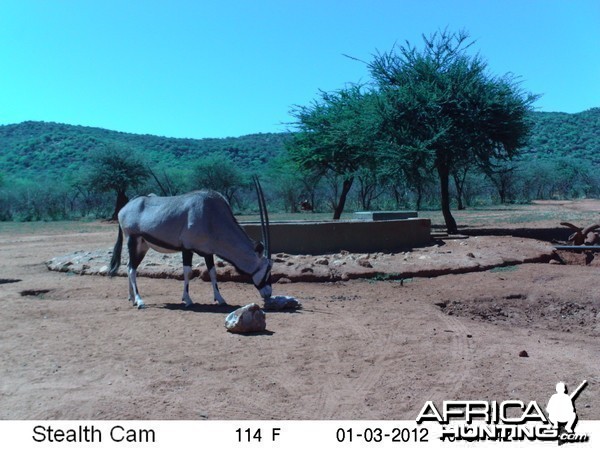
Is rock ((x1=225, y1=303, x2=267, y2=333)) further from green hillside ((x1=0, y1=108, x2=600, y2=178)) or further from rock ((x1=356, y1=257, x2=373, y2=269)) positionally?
green hillside ((x1=0, y1=108, x2=600, y2=178))

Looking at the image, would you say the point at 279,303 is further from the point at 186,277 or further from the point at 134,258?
the point at 134,258

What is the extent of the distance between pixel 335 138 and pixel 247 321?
1687cm

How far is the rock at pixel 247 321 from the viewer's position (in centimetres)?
792

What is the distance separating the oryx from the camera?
986cm

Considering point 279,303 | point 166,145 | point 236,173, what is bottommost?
point 279,303

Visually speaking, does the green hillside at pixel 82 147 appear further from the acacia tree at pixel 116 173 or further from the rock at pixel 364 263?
the rock at pixel 364 263

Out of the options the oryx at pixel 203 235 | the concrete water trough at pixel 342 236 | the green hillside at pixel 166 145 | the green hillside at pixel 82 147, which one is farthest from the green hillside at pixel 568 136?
the oryx at pixel 203 235

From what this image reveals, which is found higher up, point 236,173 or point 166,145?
point 166,145

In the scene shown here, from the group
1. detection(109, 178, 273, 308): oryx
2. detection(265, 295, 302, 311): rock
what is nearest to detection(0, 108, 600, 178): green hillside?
detection(109, 178, 273, 308): oryx

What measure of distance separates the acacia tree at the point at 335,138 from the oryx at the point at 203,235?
472 inches

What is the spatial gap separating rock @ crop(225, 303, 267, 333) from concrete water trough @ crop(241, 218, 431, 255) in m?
6.24

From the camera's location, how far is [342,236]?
584 inches

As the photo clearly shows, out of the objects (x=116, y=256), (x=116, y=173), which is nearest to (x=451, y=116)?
(x=116, y=256)

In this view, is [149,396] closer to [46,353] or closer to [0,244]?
[46,353]
